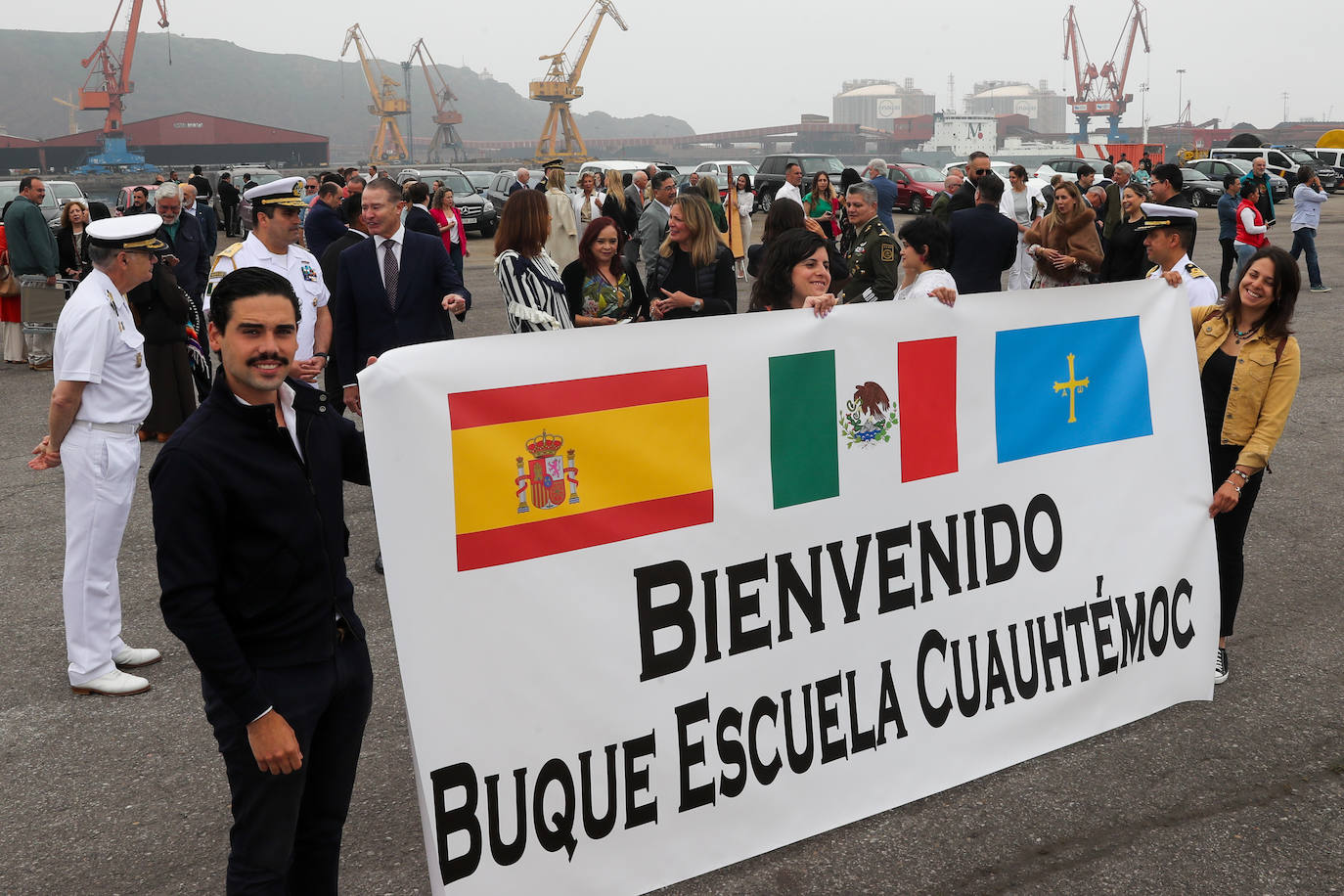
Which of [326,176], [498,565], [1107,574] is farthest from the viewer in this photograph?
[326,176]

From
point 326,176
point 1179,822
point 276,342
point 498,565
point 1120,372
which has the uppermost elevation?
point 326,176

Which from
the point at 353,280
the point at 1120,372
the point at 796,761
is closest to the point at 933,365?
the point at 1120,372

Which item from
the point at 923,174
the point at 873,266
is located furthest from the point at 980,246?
the point at 923,174

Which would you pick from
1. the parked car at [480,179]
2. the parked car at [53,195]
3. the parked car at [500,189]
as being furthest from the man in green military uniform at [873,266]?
the parked car at [480,179]

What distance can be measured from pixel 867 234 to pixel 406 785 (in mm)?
4780

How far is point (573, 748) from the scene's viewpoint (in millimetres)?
3020

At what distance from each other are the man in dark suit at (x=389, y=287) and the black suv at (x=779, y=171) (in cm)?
2653

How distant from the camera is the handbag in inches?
471

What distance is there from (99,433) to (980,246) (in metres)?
6.23

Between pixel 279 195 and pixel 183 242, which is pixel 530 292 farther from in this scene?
pixel 183 242

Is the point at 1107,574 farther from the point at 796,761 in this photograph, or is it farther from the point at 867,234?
the point at 867,234

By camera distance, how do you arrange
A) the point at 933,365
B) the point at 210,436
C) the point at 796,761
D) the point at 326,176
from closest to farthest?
the point at 210,436, the point at 796,761, the point at 933,365, the point at 326,176

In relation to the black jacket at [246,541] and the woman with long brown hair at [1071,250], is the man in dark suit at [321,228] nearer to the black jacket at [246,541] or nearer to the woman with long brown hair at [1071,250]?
the woman with long brown hair at [1071,250]

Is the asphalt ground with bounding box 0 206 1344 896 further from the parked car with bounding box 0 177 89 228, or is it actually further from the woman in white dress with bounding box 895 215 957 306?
the parked car with bounding box 0 177 89 228
